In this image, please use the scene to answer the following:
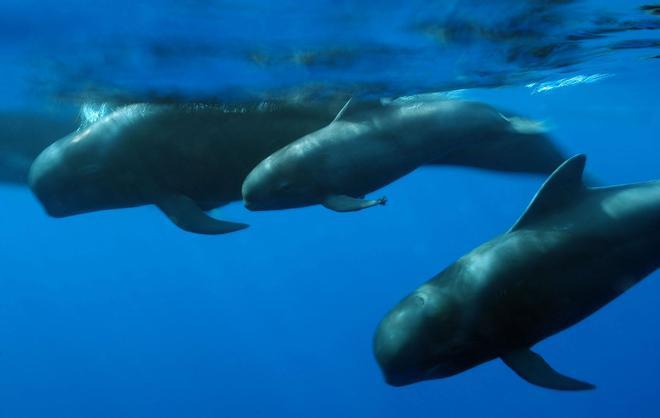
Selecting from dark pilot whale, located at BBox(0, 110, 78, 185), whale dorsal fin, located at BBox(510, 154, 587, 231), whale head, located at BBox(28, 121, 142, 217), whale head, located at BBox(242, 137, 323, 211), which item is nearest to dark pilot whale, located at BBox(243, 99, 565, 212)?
whale head, located at BBox(242, 137, 323, 211)

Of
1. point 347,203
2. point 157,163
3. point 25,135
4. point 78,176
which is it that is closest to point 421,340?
point 347,203

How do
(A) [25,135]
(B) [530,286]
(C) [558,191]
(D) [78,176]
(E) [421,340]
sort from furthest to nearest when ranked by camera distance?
(A) [25,135], (D) [78,176], (C) [558,191], (B) [530,286], (E) [421,340]

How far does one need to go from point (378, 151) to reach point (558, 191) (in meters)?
1.69

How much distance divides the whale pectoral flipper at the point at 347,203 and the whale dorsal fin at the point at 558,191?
1572 millimetres

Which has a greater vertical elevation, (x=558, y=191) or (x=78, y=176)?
(x=78, y=176)

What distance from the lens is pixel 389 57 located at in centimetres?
1040

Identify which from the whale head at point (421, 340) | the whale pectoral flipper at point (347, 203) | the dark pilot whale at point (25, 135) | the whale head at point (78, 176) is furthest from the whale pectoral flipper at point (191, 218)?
the dark pilot whale at point (25, 135)

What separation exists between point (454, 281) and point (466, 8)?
464cm

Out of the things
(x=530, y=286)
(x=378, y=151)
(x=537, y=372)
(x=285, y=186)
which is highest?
(x=378, y=151)

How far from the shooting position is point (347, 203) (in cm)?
526

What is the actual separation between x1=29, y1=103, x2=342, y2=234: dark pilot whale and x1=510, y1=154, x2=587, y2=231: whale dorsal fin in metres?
2.42

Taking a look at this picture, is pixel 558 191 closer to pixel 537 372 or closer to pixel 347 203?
pixel 537 372

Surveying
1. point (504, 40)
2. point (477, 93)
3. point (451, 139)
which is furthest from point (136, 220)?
point (451, 139)

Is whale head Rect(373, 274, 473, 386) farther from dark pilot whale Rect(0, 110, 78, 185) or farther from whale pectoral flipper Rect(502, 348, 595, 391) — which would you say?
dark pilot whale Rect(0, 110, 78, 185)
